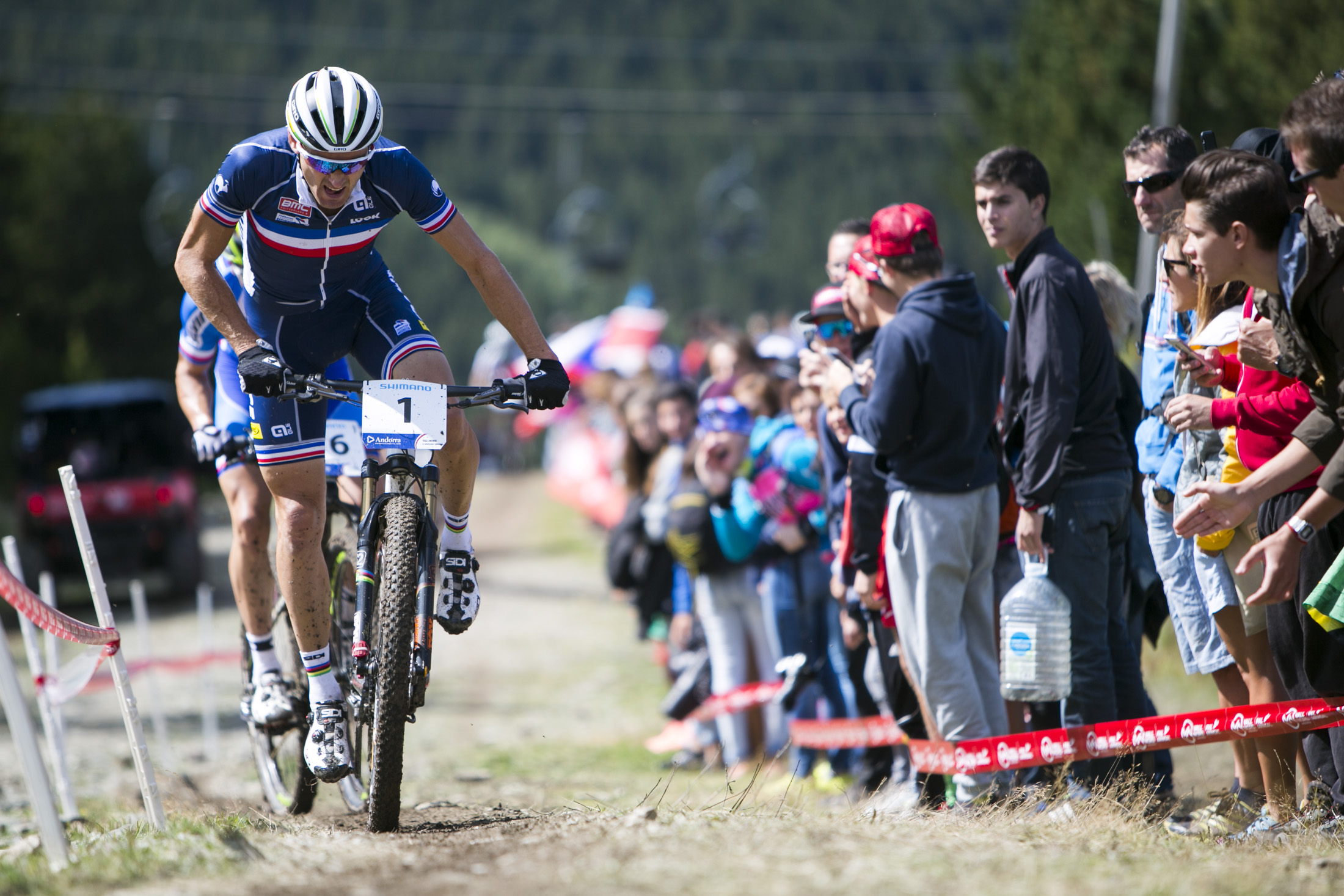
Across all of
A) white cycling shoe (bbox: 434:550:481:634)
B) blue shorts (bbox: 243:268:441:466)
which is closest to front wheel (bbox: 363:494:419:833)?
white cycling shoe (bbox: 434:550:481:634)

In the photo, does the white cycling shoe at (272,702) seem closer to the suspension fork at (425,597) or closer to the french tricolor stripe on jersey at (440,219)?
the suspension fork at (425,597)

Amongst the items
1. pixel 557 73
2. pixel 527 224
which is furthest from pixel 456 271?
pixel 557 73

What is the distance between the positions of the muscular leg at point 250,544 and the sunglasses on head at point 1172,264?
369 cm

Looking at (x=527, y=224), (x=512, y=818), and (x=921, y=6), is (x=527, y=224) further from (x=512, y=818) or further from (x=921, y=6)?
(x=512, y=818)

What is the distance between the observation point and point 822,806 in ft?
20.7

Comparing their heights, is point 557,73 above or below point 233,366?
above

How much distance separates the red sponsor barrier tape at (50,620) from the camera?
12.9ft

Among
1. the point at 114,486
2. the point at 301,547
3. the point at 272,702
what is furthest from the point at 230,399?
the point at 114,486

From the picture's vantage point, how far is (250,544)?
5.62m

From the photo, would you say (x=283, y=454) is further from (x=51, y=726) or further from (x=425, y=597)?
(x=51, y=726)

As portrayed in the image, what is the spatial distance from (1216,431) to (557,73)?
113863mm

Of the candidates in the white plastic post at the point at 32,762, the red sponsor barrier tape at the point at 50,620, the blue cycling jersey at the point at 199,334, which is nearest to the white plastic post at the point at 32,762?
the white plastic post at the point at 32,762

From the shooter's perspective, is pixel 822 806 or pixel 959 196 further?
pixel 959 196

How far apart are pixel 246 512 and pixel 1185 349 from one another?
3742mm
